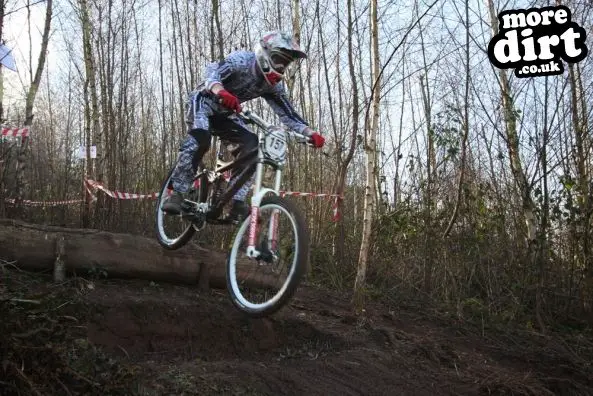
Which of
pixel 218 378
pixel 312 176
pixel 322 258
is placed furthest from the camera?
pixel 312 176

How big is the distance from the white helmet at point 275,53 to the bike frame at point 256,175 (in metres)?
0.34

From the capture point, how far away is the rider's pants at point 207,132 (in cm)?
430

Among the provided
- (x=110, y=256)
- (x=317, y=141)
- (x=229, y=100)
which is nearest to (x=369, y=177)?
(x=317, y=141)

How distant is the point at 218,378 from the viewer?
3809 millimetres

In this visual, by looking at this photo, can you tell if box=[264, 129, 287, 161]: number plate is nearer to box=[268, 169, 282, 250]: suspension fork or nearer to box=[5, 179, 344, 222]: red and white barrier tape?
box=[268, 169, 282, 250]: suspension fork

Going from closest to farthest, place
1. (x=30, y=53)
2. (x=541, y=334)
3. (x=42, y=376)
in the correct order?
(x=42, y=376) → (x=541, y=334) → (x=30, y=53)

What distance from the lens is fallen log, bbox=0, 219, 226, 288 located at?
4.66 meters

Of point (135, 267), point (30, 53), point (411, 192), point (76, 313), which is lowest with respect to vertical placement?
point (76, 313)

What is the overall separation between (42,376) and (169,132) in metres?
10.1

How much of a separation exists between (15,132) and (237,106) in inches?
247

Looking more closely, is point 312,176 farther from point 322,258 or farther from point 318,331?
point 318,331

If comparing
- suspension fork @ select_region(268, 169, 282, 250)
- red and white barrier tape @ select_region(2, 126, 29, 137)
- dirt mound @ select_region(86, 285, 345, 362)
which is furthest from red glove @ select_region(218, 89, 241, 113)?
red and white barrier tape @ select_region(2, 126, 29, 137)

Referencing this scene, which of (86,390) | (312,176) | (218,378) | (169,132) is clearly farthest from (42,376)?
(169,132)

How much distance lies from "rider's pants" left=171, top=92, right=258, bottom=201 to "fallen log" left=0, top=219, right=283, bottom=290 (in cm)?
105
